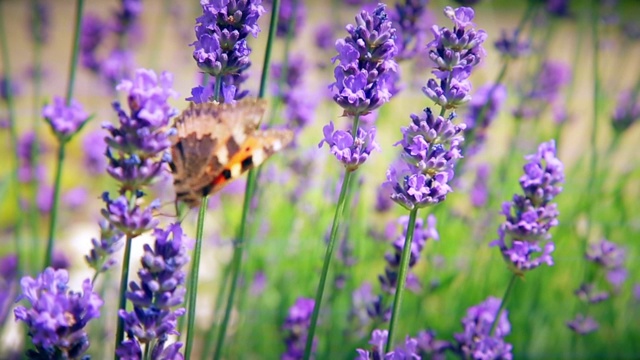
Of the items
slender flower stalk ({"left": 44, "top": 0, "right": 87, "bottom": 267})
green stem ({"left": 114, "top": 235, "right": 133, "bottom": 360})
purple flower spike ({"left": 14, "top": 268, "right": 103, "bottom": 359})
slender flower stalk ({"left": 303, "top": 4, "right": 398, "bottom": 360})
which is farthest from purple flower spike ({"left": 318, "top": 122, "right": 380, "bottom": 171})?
slender flower stalk ({"left": 44, "top": 0, "right": 87, "bottom": 267})

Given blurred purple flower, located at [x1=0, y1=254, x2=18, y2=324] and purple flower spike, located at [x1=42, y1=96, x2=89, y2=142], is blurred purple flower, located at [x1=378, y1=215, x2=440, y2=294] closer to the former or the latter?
purple flower spike, located at [x1=42, y1=96, x2=89, y2=142]

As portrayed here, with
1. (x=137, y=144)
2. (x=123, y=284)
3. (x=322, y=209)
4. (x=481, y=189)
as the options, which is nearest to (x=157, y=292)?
(x=123, y=284)

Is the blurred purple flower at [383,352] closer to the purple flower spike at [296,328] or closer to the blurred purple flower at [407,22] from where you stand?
the purple flower spike at [296,328]

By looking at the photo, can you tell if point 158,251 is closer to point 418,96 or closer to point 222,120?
point 222,120

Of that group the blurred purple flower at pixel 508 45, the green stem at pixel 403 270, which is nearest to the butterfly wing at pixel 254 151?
the green stem at pixel 403 270

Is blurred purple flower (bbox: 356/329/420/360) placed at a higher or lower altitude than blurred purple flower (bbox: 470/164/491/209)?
lower
